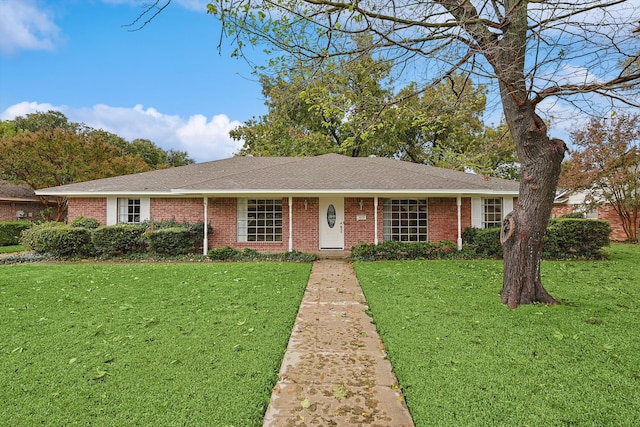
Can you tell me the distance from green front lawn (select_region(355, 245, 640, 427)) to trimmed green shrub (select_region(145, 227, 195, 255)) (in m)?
7.76

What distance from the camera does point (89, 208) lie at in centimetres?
1404

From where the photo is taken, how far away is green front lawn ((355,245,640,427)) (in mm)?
2844

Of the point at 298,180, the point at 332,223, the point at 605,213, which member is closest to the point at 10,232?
the point at 298,180

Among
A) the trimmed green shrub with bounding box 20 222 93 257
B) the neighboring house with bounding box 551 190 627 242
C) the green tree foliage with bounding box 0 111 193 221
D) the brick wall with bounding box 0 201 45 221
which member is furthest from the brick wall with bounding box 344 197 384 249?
the brick wall with bounding box 0 201 45 221

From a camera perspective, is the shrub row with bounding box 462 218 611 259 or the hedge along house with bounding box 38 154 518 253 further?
the hedge along house with bounding box 38 154 518 253

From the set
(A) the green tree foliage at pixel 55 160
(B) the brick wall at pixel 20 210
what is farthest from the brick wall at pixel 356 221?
(B) the brick wall at pixel 20 210

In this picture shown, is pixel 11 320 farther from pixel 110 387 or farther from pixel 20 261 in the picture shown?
pixel 20 261

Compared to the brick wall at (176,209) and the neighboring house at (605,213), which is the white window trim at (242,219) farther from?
the neighboring house at (605,213)

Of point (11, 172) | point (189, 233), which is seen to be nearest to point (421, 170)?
point (189, 233)

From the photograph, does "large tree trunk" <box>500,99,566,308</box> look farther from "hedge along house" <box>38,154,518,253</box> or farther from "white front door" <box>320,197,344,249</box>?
"white front door" <box>320,197,344,249</box>

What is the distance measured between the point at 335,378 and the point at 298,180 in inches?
400

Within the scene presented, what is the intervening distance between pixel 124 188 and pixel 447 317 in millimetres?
12701

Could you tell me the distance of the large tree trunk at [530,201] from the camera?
18.9 ft

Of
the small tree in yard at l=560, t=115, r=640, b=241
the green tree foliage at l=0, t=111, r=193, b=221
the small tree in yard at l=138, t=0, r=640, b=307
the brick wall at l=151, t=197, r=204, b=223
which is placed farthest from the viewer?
the green tree foliage at l=0, t=111, r=193, b=221
